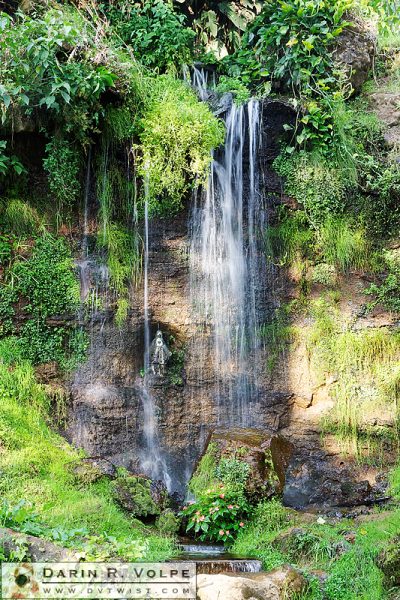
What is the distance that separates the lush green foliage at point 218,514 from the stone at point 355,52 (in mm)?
7240

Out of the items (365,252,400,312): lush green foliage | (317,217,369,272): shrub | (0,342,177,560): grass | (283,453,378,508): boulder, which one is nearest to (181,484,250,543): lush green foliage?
(0,342,177,560): grass

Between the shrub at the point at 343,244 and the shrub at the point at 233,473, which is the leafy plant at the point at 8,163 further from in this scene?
the shrub at the point at 233,473

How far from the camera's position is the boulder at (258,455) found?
7.20m

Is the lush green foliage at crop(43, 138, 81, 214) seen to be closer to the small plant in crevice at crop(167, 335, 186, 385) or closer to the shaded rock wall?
the shaded rock wall

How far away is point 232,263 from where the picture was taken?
9.71m

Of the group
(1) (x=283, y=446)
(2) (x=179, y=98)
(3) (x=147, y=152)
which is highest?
(2) (x=179, y=98)

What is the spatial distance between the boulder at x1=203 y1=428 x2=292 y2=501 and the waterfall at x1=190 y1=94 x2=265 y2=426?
1350 millimetres

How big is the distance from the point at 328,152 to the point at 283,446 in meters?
4.74

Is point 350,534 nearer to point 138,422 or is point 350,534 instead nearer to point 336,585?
point 336,585

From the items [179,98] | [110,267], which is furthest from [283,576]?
[179,98]

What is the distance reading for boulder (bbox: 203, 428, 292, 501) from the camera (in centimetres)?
720

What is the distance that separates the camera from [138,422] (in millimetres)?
9031

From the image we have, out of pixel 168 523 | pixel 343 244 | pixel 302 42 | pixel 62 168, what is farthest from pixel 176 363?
pixel 302 42

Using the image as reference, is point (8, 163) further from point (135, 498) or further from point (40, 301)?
point (135, 498)
